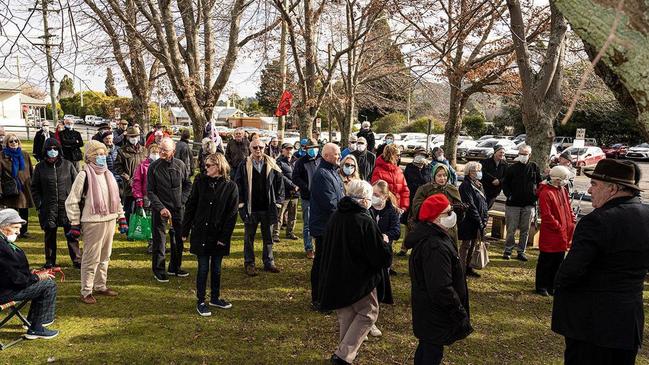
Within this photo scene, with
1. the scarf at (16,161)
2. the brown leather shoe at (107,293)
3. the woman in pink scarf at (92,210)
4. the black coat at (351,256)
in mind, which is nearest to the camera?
the black coat at (351,256)

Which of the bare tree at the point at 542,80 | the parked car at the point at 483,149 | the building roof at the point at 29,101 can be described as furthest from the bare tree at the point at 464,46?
the building roof at the point at 29,101

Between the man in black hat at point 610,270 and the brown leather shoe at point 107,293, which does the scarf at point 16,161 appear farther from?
the man in black hat at point 610,270

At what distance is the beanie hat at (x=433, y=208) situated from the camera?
138 inches

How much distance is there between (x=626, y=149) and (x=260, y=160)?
36787 millimetres

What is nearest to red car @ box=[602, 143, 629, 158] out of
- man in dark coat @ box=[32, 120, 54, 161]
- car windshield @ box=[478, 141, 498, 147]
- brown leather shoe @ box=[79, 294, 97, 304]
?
car windshield @ box=[478, 141, 498, 147]

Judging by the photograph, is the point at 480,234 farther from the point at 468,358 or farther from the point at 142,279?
the point at 142,279

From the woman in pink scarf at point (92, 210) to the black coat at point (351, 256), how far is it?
2.89m

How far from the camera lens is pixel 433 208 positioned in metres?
3.52

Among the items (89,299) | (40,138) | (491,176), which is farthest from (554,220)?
(40,138)

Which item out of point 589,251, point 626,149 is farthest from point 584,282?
point 626,149

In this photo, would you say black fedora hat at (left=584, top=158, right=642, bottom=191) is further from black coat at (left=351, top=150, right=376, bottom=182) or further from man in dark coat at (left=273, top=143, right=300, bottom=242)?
black coat at (left=351, top=150, right=376, bottom=182)

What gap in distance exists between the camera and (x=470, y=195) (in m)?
6.69

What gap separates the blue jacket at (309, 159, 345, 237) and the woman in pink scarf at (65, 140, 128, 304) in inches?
93.0

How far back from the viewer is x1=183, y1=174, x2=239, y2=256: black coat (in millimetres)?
5055
